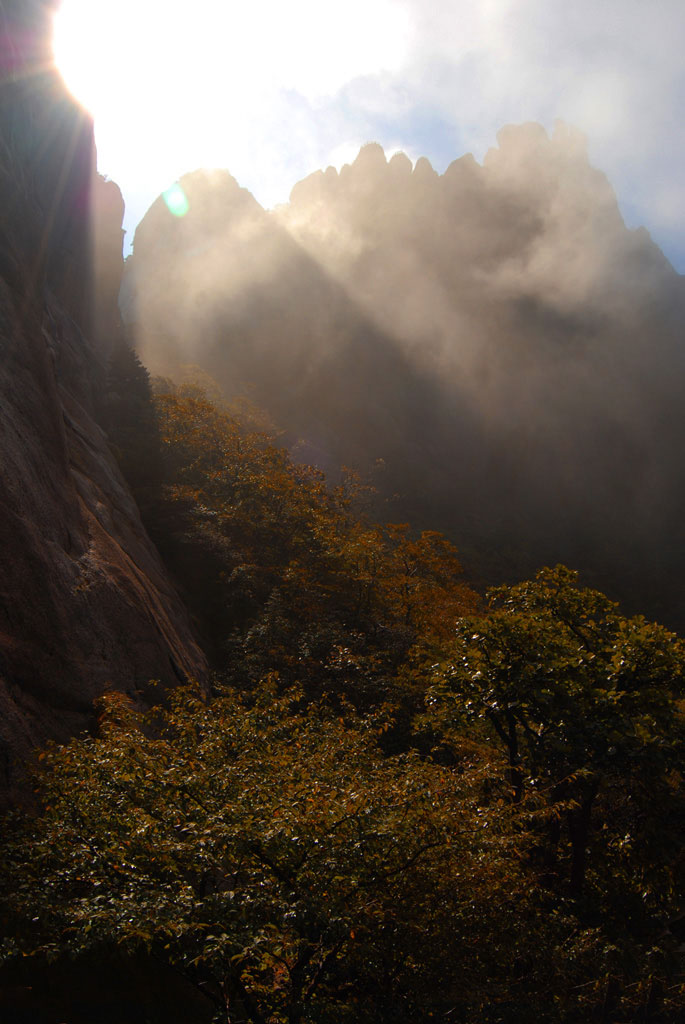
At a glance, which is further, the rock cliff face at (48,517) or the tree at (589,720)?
the rock cliff face at (48,517)

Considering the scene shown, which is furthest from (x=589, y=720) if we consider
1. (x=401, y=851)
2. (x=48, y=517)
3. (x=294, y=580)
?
(x=294, y=580)

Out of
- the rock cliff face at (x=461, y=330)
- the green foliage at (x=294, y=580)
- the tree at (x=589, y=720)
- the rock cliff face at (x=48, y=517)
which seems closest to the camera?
the tree at (x=589, y=720)

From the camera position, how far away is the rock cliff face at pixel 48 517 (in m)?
9.18

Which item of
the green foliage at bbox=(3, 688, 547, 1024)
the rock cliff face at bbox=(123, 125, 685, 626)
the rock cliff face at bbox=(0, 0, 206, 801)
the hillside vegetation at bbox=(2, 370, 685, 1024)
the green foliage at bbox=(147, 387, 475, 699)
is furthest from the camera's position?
the rock cliff face at bbox=(123, 125, 685, 626)

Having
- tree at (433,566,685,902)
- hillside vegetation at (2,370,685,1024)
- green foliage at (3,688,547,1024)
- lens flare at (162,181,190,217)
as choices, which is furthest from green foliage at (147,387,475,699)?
lens flare at (162,181,190,217)

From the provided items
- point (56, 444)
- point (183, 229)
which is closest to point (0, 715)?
point (56, 444)

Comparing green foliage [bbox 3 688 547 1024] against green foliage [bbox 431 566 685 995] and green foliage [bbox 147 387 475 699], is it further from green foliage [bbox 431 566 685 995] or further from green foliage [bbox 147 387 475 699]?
green foliage [bbox 147 387 475 699]

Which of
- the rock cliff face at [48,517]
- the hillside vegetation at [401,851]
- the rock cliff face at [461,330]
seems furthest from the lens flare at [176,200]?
the hillside vegetation at [401,851]

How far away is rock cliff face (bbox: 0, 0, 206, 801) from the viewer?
30.1 ft

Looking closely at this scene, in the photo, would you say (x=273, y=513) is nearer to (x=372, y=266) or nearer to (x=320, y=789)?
(x=320, y=789)

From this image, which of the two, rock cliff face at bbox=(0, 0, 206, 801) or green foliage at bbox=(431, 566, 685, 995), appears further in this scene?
rock cliff face at bbox=(0, 0, 206, 801)

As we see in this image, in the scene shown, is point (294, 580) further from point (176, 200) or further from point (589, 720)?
point (176, 200)

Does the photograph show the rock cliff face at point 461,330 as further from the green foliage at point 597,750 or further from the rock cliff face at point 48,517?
the green foliage at point 597,750

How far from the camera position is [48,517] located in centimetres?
1122
